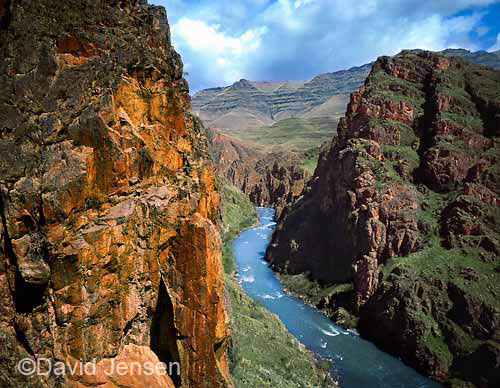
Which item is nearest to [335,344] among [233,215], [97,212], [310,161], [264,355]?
[264,355]

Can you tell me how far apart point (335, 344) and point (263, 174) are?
131564mm

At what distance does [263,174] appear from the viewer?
572ft

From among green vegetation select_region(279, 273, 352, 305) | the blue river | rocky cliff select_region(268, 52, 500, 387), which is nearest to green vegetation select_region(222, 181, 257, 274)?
the blue river

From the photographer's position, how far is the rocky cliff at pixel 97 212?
10.0 m

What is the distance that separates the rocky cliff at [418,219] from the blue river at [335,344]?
1.76 meters

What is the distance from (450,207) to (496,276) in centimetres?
1089

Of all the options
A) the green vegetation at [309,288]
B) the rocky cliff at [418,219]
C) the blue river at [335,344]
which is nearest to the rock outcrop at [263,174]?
the green vegetation at [309,288]

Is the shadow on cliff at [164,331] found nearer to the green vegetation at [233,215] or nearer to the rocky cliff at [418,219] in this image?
the rocky cliff at [418,219]

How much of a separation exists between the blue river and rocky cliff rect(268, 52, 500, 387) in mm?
1763

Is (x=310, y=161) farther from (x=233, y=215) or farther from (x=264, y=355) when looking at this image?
(x=264, y=355)

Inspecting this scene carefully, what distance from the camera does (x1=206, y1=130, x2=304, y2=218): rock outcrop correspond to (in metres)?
142

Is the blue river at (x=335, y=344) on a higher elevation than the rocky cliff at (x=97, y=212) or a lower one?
lower

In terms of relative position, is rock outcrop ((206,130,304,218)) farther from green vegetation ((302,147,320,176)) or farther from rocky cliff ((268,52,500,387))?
rocky cliff ((268,52,500,387))

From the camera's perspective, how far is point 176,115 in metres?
14.8
